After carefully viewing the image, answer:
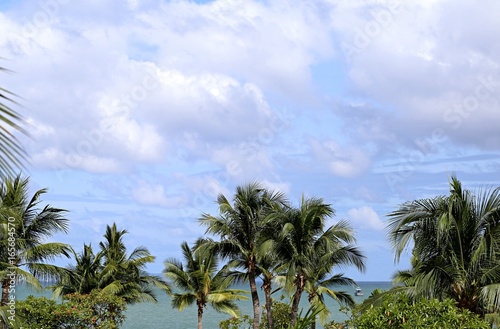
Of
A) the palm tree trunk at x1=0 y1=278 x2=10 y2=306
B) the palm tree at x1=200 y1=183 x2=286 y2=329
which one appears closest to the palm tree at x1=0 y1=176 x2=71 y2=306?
the palm tree trunk at x1=0 y1=278 x2=10 y2=306

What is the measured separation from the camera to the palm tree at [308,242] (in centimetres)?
2625

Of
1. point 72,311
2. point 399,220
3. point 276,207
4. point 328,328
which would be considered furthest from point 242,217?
point 399,220

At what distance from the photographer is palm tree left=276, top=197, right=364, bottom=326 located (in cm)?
2625

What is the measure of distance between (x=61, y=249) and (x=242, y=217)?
9528 millimetres

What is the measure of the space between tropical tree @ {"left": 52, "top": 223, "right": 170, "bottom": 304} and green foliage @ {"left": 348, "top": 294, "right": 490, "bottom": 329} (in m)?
20.3

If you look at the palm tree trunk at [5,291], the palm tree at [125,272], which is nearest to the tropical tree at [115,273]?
the palm tree at [125,272]

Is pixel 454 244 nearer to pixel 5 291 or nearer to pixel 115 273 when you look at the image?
pixel 5 291

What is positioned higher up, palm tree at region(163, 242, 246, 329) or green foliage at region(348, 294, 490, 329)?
palm tree at region(163, 242, 246, 329)

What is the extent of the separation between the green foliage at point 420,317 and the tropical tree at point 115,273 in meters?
20.3

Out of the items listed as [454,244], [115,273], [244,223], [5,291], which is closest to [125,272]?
[115,273]

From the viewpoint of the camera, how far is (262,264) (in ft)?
94.5

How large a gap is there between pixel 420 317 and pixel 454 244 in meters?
2.91

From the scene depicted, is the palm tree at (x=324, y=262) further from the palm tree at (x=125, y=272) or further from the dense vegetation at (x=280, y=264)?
the palm tree at (x=125, y=272)

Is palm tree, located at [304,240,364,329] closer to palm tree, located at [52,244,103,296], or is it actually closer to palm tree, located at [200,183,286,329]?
palm tree, located at [200,183,286,329]
